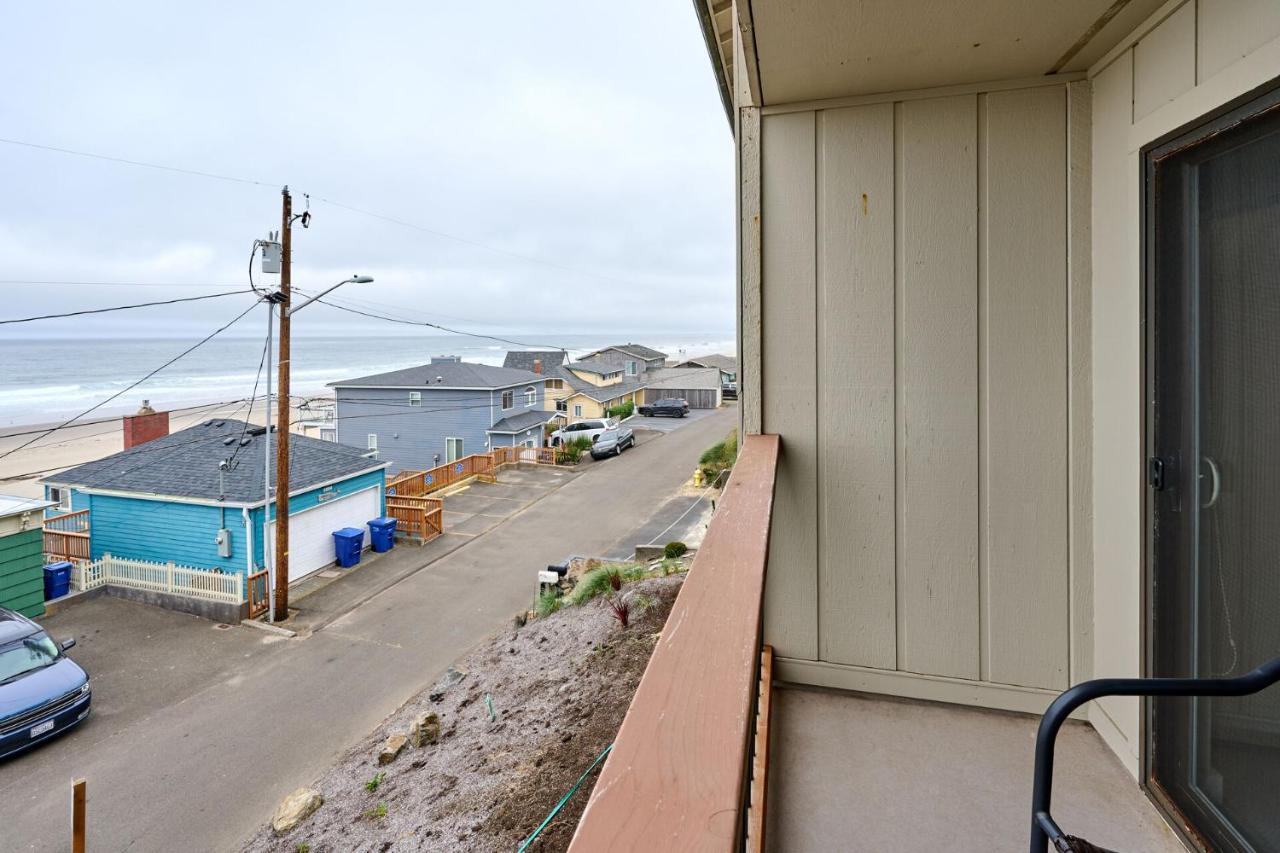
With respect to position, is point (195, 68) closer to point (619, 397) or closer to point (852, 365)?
point (619, 397)

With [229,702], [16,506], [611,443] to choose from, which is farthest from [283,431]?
[611,443]

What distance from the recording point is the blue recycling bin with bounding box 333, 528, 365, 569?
11.7m

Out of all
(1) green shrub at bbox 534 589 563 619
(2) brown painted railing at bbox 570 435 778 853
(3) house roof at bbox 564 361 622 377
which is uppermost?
(3) house roof at bbox 564 361 622 377

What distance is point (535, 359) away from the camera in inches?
1283

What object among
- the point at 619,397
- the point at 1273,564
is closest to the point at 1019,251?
the point at 1273,564

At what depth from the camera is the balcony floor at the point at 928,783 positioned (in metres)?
1.46

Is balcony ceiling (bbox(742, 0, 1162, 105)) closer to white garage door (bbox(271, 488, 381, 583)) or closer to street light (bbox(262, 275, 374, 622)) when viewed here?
street light (bbox(262, 275, 374, 622))

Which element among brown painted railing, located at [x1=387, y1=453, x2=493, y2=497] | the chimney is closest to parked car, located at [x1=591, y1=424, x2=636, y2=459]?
brown painted railing, located at [x1=387, y1=453, x2=493, y2=497]

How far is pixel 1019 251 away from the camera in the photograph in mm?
1834

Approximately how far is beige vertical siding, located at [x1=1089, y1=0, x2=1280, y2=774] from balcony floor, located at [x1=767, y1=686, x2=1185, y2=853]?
0.13 meters

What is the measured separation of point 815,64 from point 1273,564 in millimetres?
1469

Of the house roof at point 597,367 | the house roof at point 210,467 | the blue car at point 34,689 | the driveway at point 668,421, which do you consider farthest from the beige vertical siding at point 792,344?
the house roof at point 597,367

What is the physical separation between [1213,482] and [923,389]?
0.77m

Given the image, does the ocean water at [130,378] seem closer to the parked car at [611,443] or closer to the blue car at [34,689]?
the parked car at [611,443]
